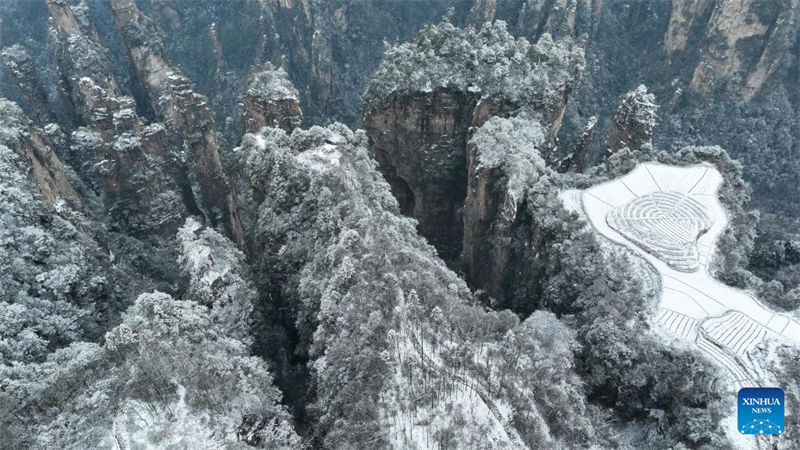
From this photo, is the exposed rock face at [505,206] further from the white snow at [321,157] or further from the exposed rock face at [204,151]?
the exposed rock face at [204,151]

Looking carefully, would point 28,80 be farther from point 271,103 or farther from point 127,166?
point 271,103

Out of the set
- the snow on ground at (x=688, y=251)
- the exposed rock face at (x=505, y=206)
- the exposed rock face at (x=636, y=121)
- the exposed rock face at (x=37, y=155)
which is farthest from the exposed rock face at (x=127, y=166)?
the exposed rock face at (x=636, y=121)

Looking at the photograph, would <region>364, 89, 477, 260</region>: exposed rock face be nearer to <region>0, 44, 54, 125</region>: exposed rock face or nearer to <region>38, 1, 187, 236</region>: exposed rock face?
<region>38, 1, 187, 236</region>: exposed rock face

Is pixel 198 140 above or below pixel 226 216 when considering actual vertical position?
above

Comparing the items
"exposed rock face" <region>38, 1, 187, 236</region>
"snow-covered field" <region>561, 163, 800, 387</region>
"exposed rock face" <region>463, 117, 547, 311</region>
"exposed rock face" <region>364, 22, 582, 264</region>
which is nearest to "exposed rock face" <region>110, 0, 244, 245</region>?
"exposed rock face" <region>38, 1, 187, 236</region>

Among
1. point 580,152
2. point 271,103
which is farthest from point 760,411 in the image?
point 271,103

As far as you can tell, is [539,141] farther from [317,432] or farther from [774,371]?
[317,432]

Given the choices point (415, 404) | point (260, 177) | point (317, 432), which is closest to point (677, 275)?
point (415, 404)
